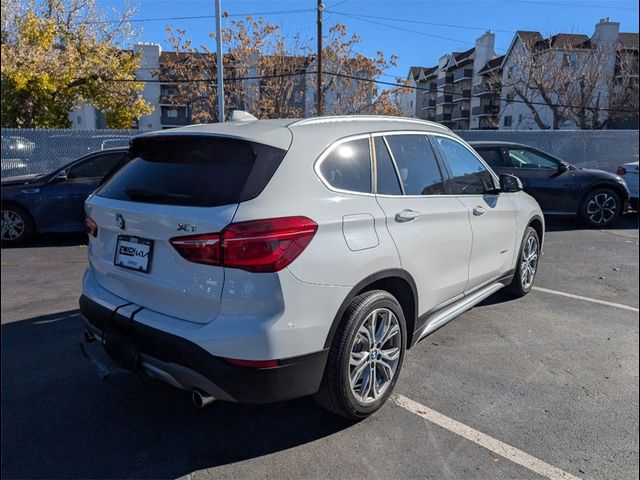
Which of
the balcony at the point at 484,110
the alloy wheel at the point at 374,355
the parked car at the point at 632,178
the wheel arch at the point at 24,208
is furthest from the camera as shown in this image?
the balcony at the point at 484,110

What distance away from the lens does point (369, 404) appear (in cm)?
285

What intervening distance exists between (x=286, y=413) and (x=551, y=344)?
2380mm

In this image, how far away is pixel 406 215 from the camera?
9.86 ft

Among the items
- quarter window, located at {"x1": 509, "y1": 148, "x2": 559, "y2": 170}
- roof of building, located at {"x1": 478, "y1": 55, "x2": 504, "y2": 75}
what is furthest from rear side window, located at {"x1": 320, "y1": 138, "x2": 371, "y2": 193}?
roof of building, located at {"x1": 478, "y1": 55, "x2": 504, "y2": 75}

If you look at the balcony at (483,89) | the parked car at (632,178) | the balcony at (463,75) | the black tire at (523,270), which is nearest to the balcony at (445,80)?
the balcony at (463,75)

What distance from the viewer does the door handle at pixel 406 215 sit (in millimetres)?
2941

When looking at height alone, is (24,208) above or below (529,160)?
below

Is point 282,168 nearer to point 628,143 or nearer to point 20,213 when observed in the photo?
point 20,213

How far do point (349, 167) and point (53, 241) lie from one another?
22.6 feet

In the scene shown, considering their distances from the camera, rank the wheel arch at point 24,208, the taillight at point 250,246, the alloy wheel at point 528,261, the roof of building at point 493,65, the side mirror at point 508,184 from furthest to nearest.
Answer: the roof of building at point 493,65, the wheel arch at point 24,208, the alloy wheel at point 528,261, the side mirror at point 508,184, the taillight at point 250,246

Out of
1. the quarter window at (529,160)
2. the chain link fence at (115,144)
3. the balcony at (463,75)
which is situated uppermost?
the balcony at (463,75)

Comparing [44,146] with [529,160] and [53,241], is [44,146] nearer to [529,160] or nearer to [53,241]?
[53,241]

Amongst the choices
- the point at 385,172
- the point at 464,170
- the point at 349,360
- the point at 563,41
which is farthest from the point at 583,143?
the point at 563,41

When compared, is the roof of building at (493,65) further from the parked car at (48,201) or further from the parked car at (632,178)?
the parked car at (48,201)
